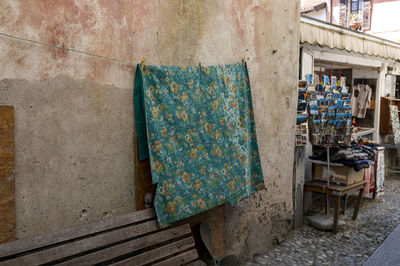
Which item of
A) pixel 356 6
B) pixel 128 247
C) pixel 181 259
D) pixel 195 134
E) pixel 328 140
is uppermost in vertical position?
pixel 356 6

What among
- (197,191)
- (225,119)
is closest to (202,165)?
(197,191)

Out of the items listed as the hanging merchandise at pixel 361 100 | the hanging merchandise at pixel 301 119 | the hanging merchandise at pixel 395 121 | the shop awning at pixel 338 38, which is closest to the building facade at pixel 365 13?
the hanging merchandise at pixel 395 121

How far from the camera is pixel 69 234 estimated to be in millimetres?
2504

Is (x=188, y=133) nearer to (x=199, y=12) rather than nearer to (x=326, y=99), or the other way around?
(x=199, y=12)

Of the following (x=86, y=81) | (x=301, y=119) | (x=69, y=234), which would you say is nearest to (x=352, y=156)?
(x=301, y=119)

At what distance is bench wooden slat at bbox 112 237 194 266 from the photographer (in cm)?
279

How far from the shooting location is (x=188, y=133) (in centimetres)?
329

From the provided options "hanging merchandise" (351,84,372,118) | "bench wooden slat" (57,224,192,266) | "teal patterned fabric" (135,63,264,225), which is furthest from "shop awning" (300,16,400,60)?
"bench wooden slat" (57,224,192,266)

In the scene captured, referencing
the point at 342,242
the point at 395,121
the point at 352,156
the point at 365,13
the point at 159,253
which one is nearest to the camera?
the point at 159,253

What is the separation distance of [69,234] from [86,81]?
1166 millimetres

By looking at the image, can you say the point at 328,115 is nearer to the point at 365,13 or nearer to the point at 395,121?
the point at 395,121

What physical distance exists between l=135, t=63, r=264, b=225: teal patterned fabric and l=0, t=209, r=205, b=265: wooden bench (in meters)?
0.16

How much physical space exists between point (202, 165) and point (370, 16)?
611 inches

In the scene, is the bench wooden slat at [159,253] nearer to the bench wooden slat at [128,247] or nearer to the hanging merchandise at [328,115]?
the bench wooden slat at [128,247]
